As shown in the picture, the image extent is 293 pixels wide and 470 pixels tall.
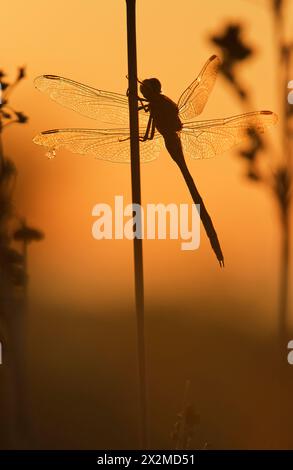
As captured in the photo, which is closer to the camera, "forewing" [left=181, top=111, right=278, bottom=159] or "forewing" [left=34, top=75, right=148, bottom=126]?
"forewing" [left=34, top=75, right=148, bottom=126]

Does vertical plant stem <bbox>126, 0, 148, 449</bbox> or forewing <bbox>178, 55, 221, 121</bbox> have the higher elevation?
forewing <bbox>178, 55, 221, 121</bbox>

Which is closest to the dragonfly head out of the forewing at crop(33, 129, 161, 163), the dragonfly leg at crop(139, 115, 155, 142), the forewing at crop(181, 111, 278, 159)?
the dragonfly leg at crop(139, 115, 155, 142)

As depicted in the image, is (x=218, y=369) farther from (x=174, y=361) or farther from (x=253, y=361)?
(x=253, y=361)

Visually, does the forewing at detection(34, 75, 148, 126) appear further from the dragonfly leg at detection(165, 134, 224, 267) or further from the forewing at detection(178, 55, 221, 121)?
the forewing at detection(178, 55, 221, 121)

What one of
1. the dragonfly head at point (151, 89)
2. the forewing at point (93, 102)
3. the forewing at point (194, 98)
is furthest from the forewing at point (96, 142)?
the forewing at point (194, 98)

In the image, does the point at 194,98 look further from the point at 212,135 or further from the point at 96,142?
the point at 96,142

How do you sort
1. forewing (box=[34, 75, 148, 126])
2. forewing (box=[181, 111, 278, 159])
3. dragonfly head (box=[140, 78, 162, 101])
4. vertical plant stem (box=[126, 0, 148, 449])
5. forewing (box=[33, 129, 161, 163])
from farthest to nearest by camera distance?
forewing (box=[181, 111, 278, 159])
forewing (box=[34, 75, 148, 126])
forewing (box=[33, 129, 161, 163])
dragonfly head (box=[140, 78, 162, 101])
vertical plant stem (box=[126, 0, 148, 449])

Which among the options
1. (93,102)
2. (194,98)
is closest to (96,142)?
(93,102)

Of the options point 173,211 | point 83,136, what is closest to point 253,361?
point 173,211

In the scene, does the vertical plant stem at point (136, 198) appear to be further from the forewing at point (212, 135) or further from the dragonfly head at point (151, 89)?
the forewing at point (212, 135)
